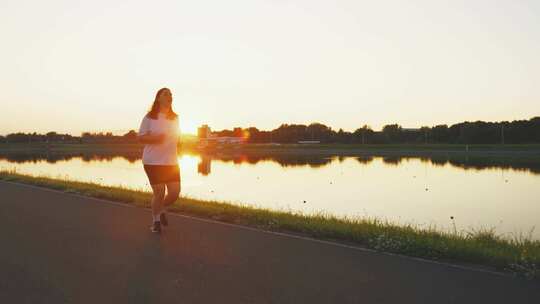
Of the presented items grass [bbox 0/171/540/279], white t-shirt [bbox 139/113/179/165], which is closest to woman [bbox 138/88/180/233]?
white t-shirt [bbox 139/113/179/165]

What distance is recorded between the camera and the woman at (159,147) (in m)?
7.07

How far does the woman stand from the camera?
23.2 feet

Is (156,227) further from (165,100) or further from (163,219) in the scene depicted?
(165,100)

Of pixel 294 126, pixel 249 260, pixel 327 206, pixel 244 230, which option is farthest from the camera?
pixel 294 126

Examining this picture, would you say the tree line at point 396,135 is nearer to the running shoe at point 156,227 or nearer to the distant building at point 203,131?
the distant building at point 203,131

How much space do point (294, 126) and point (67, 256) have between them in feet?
408

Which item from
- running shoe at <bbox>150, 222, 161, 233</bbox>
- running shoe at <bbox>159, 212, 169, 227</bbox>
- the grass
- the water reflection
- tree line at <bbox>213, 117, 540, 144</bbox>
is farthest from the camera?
tree line at <bbox>213, 117, 540, 144</bbox>

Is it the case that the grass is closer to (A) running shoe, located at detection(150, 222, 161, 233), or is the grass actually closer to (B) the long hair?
(A) running shoe, located at detection(150, 222, 161, 233)

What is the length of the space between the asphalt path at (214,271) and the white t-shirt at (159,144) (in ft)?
3.42

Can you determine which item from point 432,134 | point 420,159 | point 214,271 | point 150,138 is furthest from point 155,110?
point 432,134

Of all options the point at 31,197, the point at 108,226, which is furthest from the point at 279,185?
the point at 108,226

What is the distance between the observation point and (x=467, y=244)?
5988 millimetres

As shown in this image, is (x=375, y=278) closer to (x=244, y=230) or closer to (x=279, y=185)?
(x=244, y=230)

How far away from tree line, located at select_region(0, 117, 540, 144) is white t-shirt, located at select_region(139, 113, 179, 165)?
6671cm
